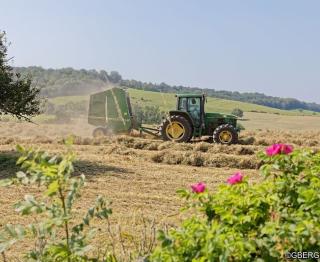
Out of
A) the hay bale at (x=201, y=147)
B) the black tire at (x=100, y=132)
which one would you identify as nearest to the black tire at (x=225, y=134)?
the hay bale at (x=201, y=147)

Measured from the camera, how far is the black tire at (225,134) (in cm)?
1964

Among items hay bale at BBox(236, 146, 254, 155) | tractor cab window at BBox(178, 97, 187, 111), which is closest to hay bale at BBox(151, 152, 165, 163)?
hay bale at BBox(236, 146, 254, 155)

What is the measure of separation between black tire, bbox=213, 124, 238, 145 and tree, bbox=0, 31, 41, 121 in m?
7.43

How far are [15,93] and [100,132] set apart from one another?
6.89 meters

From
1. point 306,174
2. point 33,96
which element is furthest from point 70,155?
point 33,96

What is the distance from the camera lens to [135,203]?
963cm

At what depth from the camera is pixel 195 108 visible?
20.5 meters

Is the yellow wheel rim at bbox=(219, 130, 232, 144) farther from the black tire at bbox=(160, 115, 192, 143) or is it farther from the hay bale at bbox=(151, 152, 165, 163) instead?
the hay bale at bbox=(151, 152, 165, 163)

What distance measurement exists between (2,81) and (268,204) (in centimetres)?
1330

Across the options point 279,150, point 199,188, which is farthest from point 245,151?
point 199,188

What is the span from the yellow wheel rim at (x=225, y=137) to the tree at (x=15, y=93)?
764 cm

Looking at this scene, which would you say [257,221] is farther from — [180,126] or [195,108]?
[195,108]

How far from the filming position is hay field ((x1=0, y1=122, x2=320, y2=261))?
852 centimetres

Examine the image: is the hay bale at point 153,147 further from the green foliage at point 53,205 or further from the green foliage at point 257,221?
the green foliage at point 53,205
